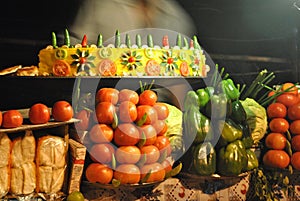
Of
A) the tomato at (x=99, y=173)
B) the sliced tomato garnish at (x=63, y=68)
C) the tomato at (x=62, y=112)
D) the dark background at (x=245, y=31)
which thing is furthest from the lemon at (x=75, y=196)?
the dark background at (x=245, y=31)

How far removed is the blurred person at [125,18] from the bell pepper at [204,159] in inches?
60.8

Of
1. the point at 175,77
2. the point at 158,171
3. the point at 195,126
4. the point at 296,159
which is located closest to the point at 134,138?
the point at 158,171

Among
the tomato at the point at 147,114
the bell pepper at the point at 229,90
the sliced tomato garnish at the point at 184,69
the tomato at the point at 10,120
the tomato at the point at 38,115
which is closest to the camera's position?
the tomato at the point at 10,120

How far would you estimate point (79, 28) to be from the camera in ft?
12.9

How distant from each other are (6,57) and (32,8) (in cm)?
51

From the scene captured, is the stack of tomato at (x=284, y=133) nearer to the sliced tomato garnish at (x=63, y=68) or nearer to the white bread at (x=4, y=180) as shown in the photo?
the sliced tomato garnish at (x=63, y=68)

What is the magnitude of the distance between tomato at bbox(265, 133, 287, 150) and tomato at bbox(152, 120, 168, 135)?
101 cm

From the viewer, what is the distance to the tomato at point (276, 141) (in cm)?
347

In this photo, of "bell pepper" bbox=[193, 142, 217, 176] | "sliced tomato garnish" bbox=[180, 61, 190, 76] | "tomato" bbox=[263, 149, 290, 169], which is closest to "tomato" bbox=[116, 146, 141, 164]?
"bell pepper" bbox=[193, 142, 217, 176]

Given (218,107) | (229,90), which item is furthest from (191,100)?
(229,90)

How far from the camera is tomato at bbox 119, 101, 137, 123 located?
2.89 m

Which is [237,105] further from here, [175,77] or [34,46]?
[34,46]

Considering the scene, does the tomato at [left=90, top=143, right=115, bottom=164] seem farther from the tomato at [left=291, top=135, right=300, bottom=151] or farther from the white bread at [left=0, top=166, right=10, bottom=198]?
the tomato at [left=291, top=135, right=300, bottom=151]

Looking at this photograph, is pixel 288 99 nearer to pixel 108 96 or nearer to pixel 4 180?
pixel 108 96
